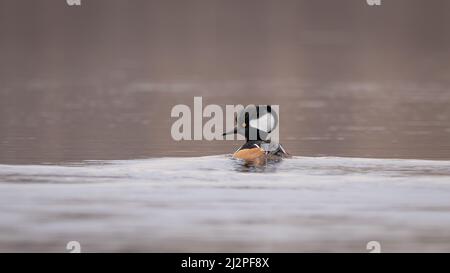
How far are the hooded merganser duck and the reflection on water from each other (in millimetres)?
384

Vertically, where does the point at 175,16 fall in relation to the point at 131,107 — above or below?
above

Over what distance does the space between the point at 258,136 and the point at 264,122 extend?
0.76 feet

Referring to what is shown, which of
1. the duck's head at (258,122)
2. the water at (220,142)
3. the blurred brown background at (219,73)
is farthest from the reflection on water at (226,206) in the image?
the blurred brown background at (219,73)

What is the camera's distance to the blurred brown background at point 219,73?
19672mm

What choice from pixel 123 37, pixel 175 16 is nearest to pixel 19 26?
pixel 123 37

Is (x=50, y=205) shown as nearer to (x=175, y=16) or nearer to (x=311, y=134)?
(x=311, y=134)

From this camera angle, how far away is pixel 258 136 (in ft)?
51.9

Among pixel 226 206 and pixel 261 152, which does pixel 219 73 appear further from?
pixel 226 206

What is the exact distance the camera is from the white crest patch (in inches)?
620

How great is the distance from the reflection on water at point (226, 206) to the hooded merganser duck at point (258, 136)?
1.26 feet

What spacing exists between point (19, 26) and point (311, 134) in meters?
35.6

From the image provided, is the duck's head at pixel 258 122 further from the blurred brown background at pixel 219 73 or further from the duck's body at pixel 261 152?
the blurred brown background at pixel 219 73

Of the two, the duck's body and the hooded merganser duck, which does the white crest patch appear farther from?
the duck's body

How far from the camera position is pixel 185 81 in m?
35.8
